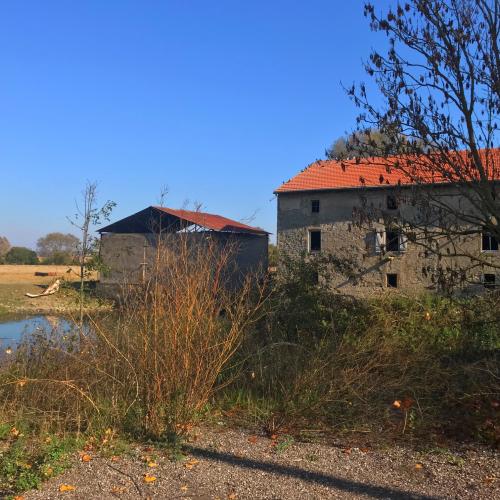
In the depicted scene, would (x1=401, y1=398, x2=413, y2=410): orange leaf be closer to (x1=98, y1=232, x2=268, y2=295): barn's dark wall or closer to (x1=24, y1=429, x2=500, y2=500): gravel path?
(x1=24, y1=429, x2=500, y2=500): gravel path

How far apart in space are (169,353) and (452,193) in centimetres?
397

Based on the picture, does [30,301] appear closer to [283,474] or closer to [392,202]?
[392,202]

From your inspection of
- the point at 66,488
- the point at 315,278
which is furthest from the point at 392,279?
the point at 66,488

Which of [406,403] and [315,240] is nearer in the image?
[406,403]

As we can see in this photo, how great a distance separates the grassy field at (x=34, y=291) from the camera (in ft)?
29.6

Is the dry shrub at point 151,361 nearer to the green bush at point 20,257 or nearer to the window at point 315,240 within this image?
the window at point 315,240

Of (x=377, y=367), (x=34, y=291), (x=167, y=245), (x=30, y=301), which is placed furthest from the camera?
(x=34, y=291)

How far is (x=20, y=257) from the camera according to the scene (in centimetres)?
6644

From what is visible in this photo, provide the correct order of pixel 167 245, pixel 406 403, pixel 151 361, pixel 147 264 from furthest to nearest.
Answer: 1. pixel 167 245
2. pixel 147 264
3. pixel 406 403
4. pixel 151 361

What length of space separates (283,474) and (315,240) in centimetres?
3153

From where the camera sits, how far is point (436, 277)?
626 cm

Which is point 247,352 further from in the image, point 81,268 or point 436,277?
point 81,268

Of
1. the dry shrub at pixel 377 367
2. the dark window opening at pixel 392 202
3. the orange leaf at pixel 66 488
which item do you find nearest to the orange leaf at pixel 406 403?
the dry shrub at pixel 377 367

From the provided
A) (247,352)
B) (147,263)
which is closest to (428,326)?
(247,352)
